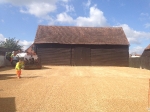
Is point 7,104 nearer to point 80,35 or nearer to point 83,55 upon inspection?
point 83,55

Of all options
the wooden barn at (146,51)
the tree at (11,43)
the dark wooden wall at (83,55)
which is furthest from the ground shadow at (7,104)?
the tree at (11,43)

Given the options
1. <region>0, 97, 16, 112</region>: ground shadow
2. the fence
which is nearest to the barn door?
the fence

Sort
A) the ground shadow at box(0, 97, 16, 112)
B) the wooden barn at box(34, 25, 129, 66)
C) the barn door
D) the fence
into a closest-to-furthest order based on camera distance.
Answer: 1. the ground shadow at box(0, 97, 16, 112)
2. the fence
3. the wooden barn at box(34, 25, 129, 66)
4. the barn door

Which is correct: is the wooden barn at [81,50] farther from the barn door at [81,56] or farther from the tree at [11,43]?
the tree at [11,43]

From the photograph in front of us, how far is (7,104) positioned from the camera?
7473 millimetres

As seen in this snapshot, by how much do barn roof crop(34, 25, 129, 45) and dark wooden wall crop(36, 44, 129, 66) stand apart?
2.57 feet

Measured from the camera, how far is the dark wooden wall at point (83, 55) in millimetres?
33094

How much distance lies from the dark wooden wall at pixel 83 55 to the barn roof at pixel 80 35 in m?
0.78

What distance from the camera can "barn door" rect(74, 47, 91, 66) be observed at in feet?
109

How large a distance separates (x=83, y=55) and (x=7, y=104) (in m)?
26.2

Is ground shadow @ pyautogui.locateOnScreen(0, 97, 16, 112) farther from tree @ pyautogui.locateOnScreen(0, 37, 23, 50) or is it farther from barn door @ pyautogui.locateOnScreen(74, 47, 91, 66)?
tree @ pyautogui.locateOnScreen(0, 37, 23, 50)

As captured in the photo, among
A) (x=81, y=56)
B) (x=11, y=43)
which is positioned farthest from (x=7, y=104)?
(x=11, y=43)

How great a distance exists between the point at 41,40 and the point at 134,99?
25980 mm

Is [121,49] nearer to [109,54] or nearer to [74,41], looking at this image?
[109,54]
